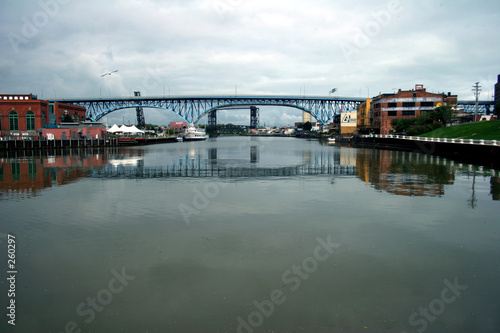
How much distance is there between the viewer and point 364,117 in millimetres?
121500

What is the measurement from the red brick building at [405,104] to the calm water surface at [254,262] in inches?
3344

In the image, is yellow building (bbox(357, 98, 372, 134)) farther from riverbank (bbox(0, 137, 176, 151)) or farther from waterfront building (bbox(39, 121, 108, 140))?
waterfront building (bbox(39, 121, 108, 140))

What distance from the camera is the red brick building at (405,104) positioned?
313 ft

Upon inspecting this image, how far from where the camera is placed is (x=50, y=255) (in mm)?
9898

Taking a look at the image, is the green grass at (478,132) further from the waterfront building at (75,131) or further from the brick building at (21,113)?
the brick building at (21,113)

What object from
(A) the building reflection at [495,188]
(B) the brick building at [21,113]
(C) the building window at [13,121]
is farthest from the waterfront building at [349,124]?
(A) the building reflection at [495,188]

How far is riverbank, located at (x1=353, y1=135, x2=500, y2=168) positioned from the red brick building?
2766cm

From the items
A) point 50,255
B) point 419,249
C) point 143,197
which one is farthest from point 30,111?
point 419,249

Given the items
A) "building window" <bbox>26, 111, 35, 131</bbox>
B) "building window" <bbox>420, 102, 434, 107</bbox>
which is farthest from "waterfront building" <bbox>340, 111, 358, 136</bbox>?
"building window" <bbox>26, 111, 35, 131</bbox>

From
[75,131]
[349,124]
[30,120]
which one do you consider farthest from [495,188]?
[349,124]

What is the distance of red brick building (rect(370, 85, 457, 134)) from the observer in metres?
95.4

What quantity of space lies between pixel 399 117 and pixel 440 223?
90224mm

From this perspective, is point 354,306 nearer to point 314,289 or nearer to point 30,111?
point 314,289

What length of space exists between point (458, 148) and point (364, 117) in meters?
77.5
